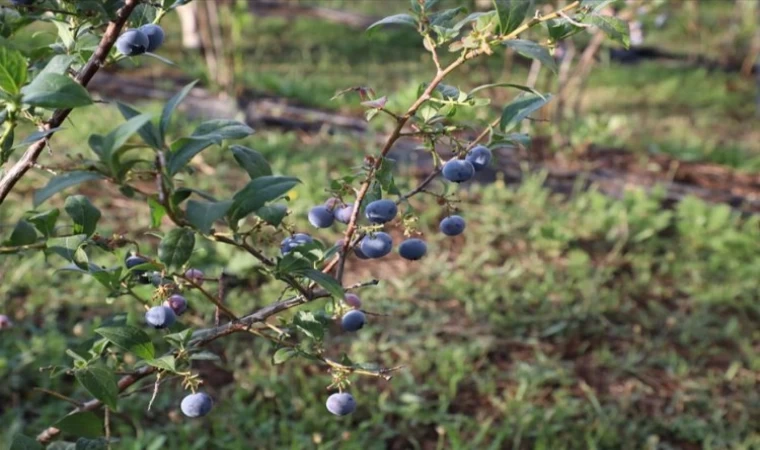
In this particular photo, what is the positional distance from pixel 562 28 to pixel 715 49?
6.43 metres

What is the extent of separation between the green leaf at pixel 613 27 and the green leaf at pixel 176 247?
1.82 ft

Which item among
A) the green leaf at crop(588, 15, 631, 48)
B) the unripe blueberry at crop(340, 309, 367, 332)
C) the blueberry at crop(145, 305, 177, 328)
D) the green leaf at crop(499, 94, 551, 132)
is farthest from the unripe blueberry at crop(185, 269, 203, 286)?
the green leaf at crop(588, 15, 631, 48)

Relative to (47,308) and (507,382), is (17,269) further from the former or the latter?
(507,382)

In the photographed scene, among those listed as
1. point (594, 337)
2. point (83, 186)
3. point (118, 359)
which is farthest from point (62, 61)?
point (83, 186)

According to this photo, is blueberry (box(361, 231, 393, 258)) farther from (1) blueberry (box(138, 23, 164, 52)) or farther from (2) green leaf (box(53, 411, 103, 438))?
(2) green leaf (box(53, 411, 103, 438))

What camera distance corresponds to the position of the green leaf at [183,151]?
930 mm

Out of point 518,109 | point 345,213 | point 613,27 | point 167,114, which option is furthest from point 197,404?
point 613,27

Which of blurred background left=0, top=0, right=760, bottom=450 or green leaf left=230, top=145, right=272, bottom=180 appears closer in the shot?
green leaf left=230, top=145, right=272, bottom=180

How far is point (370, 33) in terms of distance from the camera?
123 centimetres

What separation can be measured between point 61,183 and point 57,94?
0.39 feet

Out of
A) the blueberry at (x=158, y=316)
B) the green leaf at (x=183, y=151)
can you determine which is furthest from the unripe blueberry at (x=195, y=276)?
the green leaf at (x=183, y=151)

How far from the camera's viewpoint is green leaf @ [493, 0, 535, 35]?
1052 mm

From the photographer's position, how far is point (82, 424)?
1.33 meters

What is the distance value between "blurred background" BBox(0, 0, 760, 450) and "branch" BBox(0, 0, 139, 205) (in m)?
0.27
